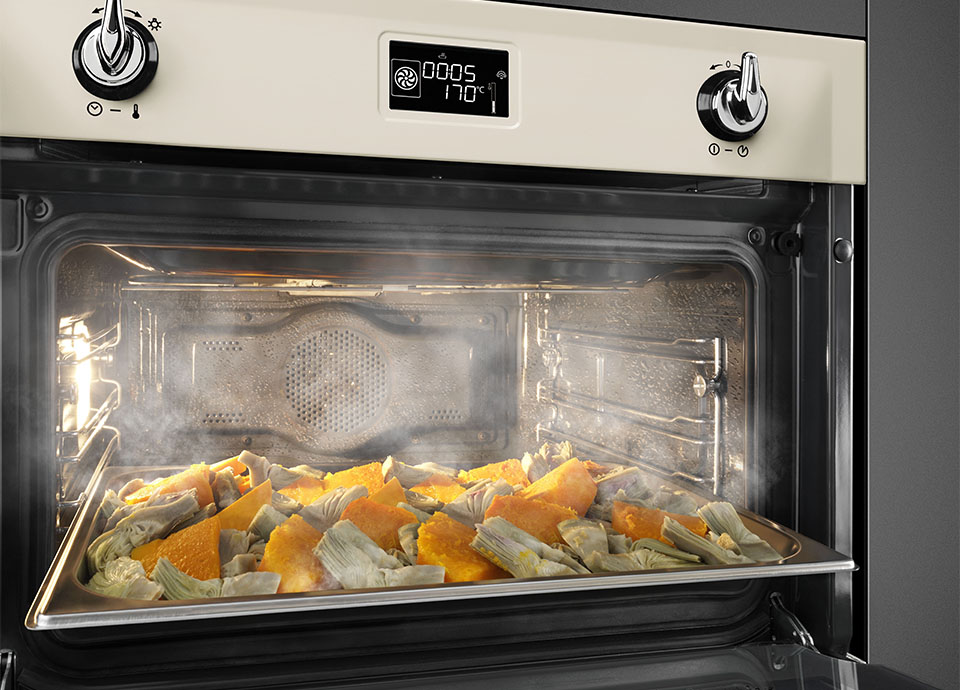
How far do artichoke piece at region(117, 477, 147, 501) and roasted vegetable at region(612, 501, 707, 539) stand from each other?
656mm

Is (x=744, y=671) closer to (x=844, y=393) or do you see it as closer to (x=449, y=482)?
(x=844, y=393)

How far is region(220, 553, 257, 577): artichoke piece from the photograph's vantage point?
841mm

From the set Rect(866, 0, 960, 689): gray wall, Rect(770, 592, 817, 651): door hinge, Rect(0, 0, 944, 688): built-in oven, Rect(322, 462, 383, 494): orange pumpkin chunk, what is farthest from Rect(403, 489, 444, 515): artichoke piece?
Rect(866, 0, 960, 689): gray wall

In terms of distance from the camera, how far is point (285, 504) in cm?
102

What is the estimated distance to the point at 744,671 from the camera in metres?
0.90

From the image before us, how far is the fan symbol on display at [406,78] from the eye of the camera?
0.83 metres

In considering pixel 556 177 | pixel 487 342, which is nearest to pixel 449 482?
pixel 487 342

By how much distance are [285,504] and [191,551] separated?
18 cm

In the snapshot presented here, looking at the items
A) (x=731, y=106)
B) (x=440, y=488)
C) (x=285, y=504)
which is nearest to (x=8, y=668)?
(x=285, y=504)

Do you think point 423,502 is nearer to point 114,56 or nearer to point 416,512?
point 416,512

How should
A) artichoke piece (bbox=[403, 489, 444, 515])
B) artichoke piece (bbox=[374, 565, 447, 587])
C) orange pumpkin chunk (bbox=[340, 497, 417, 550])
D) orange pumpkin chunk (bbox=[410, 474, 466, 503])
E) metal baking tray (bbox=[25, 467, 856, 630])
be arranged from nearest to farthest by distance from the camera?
metal baking tray (bbox=[25, 467, 856, 630]) → artichoke piece (bbox=[374, 565, 447, 587]) → orange pumpkin chunk (bbox=[340, 497, 417, 550]) → artichoke piece (bbox=[403, 489, 444, 515]) → orange pumpkin chunk (bbox=[410, 474, 466, 503])

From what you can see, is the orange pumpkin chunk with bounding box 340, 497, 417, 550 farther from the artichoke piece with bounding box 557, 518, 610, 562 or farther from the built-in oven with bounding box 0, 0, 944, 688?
the artichoke piece with bounding box 557, 518, 610, 562

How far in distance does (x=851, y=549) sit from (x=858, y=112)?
54 cm

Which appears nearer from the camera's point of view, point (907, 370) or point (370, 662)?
point (370, 662)
